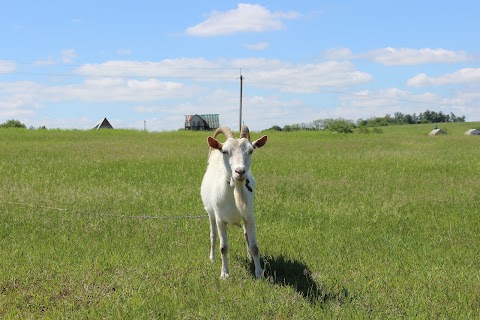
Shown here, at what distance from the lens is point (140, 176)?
59.3 ft

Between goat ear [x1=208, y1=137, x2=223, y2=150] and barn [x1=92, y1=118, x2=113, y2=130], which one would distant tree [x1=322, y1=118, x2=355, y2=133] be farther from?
goat ear [x1=208, y1=137, x2=223, y2=150]

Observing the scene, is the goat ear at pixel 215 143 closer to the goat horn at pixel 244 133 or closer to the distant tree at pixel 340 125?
the goat horn at pixel 244 133

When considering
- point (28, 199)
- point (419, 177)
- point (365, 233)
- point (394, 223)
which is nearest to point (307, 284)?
point (365, 233)

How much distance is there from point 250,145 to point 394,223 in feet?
18.2

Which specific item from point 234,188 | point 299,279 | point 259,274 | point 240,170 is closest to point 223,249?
point 259,274

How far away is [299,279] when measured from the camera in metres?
7.29

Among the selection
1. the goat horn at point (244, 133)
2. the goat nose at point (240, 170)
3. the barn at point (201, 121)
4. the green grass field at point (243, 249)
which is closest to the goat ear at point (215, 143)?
the goat horn at point (244, 133)

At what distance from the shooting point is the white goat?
6594 mm

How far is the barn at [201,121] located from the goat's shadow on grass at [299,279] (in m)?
90.1

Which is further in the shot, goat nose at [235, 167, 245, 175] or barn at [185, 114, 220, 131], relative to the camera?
barn at [185, 114, 220, 131]

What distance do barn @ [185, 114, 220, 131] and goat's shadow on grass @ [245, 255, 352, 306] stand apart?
3548 inches

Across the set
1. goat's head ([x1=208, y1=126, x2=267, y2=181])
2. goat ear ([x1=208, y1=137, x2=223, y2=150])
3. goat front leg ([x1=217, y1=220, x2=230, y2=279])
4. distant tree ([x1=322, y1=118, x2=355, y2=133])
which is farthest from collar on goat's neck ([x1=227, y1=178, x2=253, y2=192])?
distant tree ([x1=322, y1=118, x2=355, y2=133])

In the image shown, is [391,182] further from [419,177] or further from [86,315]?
[86,315]

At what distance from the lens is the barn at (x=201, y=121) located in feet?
322
